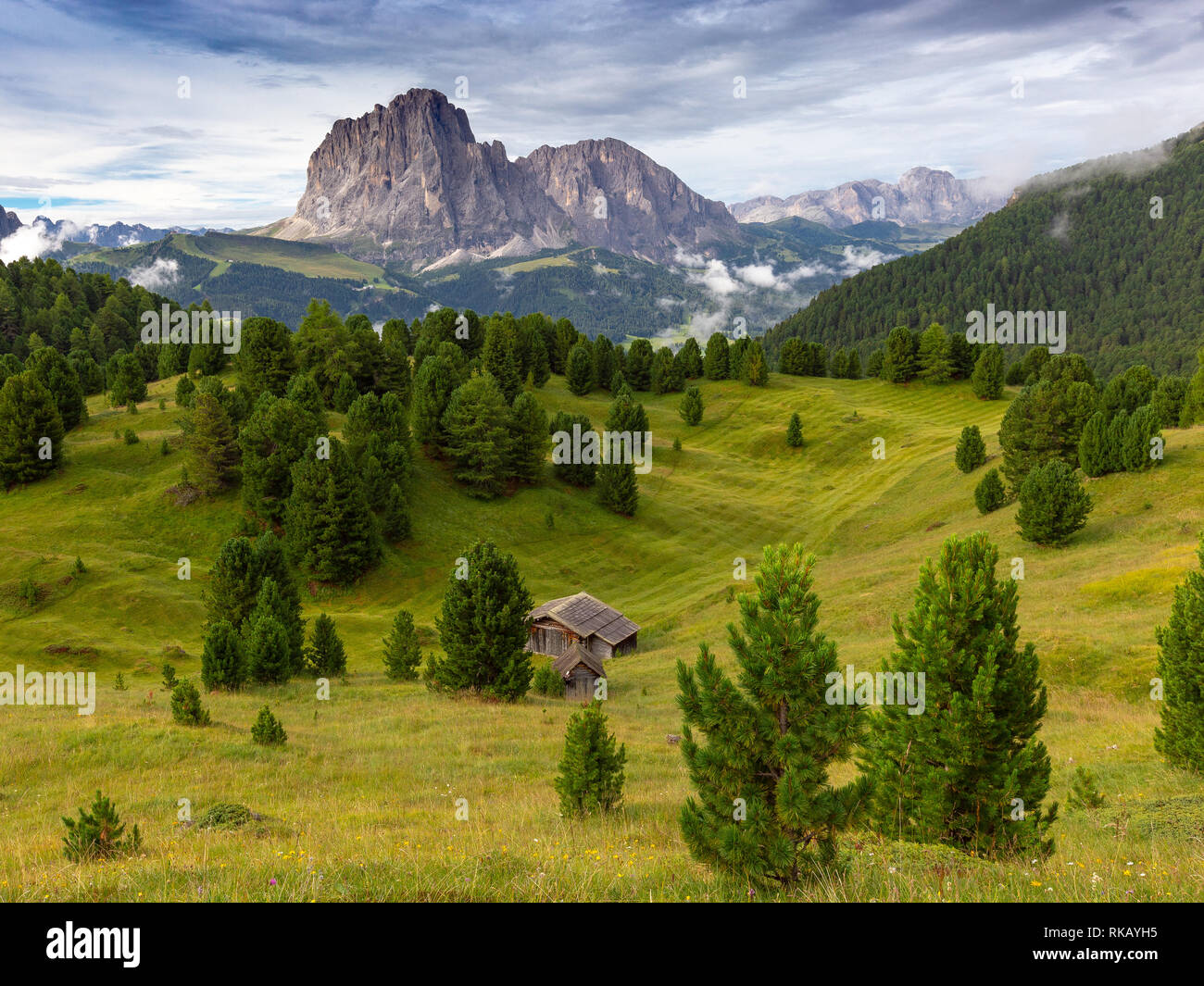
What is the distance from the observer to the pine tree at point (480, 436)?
7294 centimetres

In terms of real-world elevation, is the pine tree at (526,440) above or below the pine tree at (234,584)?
above

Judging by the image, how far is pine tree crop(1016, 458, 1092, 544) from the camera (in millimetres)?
46250

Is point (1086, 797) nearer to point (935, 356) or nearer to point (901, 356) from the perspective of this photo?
point (935, 356)

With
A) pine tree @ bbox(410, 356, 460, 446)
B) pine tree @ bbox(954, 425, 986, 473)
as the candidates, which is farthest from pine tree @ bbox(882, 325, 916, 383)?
pine tree @ bbox(410, 356, 460, 446)

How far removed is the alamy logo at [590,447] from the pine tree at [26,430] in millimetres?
49211

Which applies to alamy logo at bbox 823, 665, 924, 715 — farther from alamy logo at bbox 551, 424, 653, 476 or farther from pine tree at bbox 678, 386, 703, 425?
pine tree at bbox 678, 386, 703, 425

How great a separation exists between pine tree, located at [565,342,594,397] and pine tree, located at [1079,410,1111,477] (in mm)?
75265

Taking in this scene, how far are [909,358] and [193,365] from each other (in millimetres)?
114417

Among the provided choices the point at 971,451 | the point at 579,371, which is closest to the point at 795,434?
the point at 971,451
